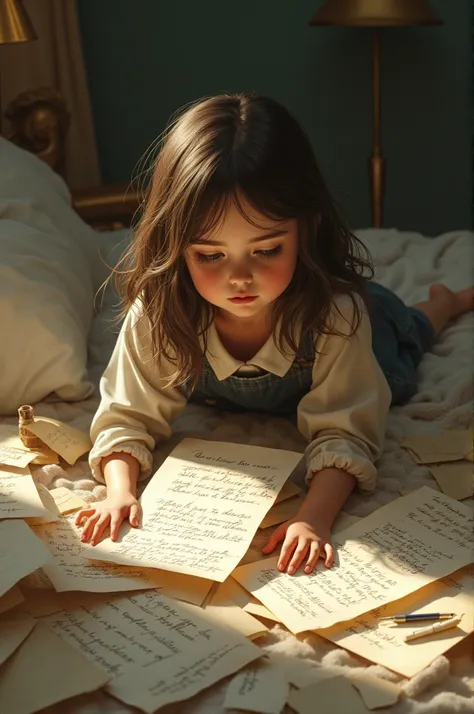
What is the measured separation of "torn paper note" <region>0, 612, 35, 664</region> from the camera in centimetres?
109

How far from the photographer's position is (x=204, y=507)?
1.38 meters

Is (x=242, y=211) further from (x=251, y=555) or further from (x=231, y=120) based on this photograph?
(x=251, y=555)

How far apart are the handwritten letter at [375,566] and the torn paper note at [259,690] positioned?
84 millimetres

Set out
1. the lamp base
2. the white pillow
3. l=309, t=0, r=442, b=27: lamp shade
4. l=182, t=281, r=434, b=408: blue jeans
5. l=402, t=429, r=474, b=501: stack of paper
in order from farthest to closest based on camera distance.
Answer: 1. the lamp base
2. l=309, t=0, r=442, b=27: lamp shade
3. the white pillow
4. l=182, t=281, r=434, b=408: blue jeans
5. l=402, t=429, r=474, b=501: stack of paper

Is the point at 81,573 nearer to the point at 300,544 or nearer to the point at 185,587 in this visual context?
the point at 185,587

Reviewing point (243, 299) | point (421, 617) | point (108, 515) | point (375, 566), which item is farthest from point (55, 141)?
point (421, 617)

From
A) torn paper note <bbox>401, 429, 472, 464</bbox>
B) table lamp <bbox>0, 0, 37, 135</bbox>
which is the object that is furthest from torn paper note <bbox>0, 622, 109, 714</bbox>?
table lamp <bbox>0, 0, 37, 135</bbox>

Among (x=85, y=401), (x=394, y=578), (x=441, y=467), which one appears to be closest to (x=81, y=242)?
(x=85, y=401)

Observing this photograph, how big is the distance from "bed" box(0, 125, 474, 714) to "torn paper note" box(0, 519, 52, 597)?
0.60 ft

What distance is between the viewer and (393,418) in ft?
5.62

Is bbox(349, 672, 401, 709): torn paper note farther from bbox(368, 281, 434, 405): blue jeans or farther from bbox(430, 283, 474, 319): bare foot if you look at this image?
bbox(430, 283, 474, 319): bare foot

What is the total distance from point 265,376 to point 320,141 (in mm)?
1595

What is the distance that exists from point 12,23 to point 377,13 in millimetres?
969

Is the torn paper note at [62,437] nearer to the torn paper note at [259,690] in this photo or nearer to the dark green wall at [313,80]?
the torn paper note at [259,690]
